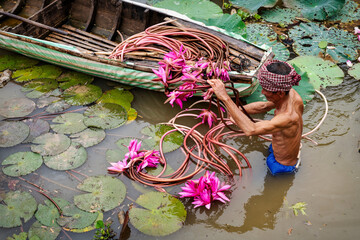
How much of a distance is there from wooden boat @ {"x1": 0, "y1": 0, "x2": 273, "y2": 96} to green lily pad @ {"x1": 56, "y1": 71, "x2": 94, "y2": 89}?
16 centimetres

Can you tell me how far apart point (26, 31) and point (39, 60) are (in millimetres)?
478

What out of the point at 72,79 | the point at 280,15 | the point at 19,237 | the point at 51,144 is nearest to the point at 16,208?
the point at 19,237

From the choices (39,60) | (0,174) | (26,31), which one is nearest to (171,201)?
(0,174)

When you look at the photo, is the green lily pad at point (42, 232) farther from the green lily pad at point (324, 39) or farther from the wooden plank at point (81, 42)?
the green lily pad at point (324, 39)

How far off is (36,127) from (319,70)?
4.01m

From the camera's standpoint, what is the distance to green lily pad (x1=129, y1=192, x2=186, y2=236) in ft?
10.1

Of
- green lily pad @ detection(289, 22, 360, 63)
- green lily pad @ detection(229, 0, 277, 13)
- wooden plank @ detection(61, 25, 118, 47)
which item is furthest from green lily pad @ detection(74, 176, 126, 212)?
green lily pad @ detection(229, 0, 277, 13)

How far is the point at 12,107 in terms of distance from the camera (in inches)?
167

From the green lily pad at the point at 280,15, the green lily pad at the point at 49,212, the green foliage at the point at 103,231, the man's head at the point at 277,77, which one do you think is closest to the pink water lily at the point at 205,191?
the green foliage at the point at 103,231

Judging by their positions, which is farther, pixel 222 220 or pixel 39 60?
pixel 39 60

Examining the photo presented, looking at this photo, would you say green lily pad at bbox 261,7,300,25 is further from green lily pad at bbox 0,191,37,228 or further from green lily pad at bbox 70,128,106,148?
green lily pad at bbox 0,191,37,228

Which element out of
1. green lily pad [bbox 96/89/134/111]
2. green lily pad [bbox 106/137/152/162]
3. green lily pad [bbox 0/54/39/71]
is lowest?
green lily pad [bbox 106/137/152/162]

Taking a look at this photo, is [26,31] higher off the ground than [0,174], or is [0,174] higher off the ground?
[26,31]

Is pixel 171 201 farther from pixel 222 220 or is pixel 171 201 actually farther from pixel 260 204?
pixel 260 204
